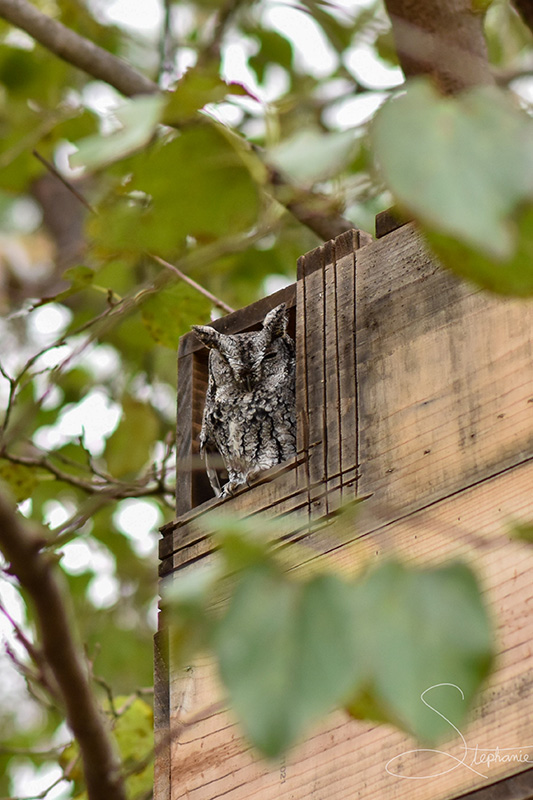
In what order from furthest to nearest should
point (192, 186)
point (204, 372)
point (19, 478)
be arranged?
point (19, 478) < point (204, 372) < point (192, 186)

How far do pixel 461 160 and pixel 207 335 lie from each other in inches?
58.4

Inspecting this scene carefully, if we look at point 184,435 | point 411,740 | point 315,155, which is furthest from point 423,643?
point 184,435

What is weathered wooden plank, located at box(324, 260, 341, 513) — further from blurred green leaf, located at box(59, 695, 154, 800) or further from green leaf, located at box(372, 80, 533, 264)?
blurred green leaf, located at box(59, 695, 154, 800)

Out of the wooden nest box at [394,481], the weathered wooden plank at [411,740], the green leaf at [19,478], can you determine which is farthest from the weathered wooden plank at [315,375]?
the green leaf at [19,478]

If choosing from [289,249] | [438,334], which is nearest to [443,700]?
[438,334]

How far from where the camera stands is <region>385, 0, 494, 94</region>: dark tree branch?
216cm

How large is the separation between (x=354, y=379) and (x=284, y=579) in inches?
35.7

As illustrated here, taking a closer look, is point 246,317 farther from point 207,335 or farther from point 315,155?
point 315,155

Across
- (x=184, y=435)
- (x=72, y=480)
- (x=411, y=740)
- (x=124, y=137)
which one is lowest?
(x=72, y=480)

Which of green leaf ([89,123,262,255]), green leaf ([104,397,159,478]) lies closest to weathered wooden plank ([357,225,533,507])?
green leaf ([89,123,262,255])

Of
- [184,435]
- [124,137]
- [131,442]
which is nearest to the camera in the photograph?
[124,137]

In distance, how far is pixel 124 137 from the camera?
971mm

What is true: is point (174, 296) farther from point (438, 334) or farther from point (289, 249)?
point (289, 249)

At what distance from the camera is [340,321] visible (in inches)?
69.2
